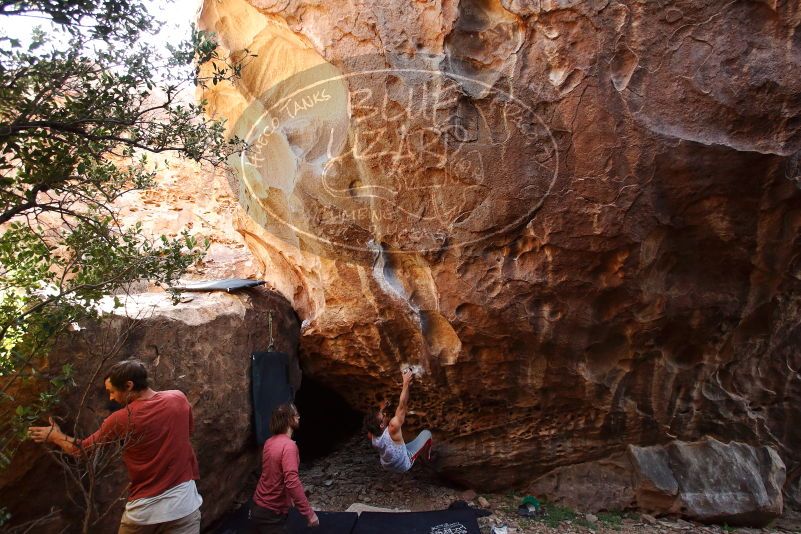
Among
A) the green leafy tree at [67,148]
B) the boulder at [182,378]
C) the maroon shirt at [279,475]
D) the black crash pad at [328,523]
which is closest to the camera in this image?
the green leafy tree at [67,148]

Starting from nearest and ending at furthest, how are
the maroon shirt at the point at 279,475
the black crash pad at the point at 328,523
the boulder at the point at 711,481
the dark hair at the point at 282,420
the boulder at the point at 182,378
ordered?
the boulder at the point at 182,378 < the maroon shirt at the point at 279,475 < the dark hair at the point at 282,420 < the black crash pad at the point at 328,523 < the boulder at the point at 711,481

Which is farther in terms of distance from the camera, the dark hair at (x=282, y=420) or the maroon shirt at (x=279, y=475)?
the dark hair at (x=282, y=420)

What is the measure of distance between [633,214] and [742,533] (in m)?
2.94

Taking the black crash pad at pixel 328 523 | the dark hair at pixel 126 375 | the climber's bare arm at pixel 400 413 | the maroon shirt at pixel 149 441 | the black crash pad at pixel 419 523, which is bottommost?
the black crash pad at pixel 419 523

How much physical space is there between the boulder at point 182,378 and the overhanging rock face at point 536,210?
0.71 meters

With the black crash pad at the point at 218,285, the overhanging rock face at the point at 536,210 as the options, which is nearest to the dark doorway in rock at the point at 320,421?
the overhanging rock face at the point at 536,210

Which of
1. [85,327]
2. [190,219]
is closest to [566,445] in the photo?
[85,327]

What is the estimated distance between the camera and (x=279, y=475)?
383cm

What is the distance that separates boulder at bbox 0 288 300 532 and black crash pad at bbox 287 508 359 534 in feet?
1.84

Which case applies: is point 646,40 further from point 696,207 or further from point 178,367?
point 178,367

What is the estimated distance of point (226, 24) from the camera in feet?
16.3

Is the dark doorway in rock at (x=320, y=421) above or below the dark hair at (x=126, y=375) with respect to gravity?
below

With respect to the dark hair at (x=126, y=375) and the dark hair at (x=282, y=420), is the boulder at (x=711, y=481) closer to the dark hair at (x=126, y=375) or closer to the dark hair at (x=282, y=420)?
the dark hair at (x=282, y=420)

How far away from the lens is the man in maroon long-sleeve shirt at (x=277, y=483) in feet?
12.5
